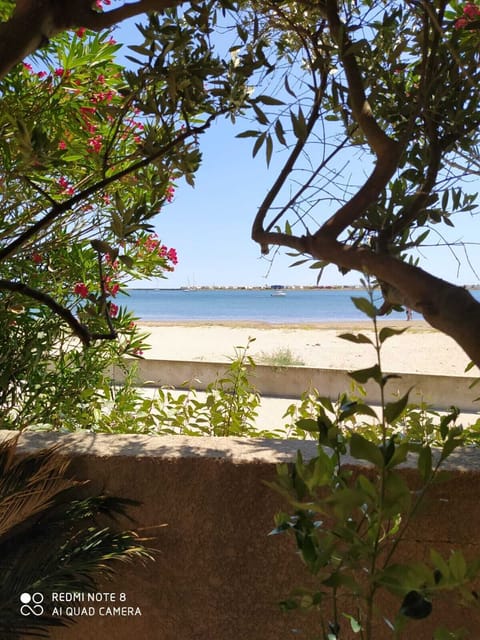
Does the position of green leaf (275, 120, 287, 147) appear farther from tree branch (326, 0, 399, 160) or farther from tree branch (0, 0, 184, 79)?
tree branch (0, 0, 184, 79)

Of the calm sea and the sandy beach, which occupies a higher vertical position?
the calm sea

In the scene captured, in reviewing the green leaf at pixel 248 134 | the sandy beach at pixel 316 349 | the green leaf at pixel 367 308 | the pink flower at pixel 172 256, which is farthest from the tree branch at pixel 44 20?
the sandy beach at pixel 316 349

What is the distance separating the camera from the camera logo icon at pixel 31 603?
119cm

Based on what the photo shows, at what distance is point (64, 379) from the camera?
10.5 feet

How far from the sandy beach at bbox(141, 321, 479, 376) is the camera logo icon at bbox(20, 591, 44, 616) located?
11577mm

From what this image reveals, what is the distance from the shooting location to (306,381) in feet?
25.0

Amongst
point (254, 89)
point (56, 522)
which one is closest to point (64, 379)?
point (56, 522)

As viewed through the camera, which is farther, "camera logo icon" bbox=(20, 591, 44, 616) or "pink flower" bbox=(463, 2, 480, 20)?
"pink flower" bbox=(463, 2, 480, 20)

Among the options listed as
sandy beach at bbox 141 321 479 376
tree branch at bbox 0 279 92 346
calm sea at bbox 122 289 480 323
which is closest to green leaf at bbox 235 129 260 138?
tree branch at bbox 0 279 92 346

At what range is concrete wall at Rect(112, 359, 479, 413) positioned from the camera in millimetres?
7090

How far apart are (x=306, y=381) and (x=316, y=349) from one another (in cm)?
1293

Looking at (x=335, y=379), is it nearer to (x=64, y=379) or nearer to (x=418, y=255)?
(x=64, y=379)

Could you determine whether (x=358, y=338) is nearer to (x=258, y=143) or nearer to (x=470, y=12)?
(x=258, y=143)

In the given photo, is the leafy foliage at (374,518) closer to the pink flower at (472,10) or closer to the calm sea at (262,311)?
the pink flower at (472,10)
